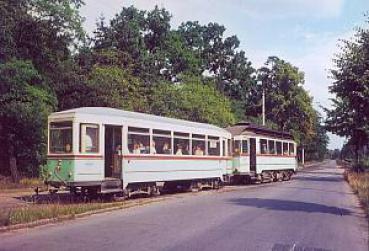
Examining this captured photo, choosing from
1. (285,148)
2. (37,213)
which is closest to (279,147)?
(285,148)

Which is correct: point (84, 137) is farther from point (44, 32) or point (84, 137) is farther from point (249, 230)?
point (44, 32)

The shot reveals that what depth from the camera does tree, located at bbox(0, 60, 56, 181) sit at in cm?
2522

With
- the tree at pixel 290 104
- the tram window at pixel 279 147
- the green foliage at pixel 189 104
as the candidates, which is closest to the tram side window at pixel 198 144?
the tram window at pixel 279 147

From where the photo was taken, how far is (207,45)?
78.7m

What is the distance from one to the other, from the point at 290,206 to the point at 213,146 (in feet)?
29.9

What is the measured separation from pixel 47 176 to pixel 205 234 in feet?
27.5

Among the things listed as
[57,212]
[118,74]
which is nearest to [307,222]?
[57,212]

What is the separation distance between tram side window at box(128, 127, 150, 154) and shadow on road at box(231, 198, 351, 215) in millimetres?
3882

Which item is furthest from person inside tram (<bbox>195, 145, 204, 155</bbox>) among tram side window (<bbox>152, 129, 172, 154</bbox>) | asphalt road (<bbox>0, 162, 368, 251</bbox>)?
asphalt road (<bbox>0, 162, 368, 251</bbox>)

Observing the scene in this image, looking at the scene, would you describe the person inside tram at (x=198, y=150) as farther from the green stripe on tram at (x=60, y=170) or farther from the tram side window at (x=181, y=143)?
the green stripe on tram at (x=60, y=170)

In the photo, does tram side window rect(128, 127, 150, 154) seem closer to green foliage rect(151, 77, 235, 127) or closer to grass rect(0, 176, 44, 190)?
grass rect(0, 176, 44, 190)

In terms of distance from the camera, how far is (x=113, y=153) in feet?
63.4

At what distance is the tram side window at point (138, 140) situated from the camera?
65.2 ft

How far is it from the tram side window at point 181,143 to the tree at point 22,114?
717 cm
